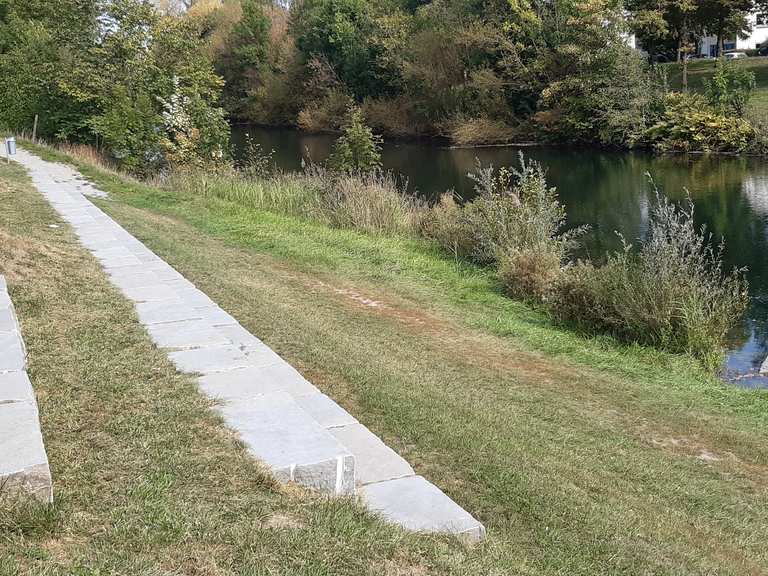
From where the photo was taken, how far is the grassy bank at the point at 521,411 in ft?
13.2

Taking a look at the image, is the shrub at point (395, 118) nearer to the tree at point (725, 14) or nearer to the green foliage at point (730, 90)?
the tree at point (725, 14)

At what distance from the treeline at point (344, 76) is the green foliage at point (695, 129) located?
0.19ft

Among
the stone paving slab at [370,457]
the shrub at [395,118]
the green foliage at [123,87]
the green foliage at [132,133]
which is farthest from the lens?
the shrub at [395,118]

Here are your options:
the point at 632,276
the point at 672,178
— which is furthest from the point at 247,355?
the point at 672,178

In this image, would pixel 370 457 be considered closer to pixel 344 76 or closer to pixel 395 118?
pixel 395 118

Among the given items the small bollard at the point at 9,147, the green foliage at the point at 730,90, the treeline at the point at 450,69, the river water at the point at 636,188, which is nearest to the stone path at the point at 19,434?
the river water at the point at 636,188

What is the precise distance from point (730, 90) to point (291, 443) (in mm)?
33524

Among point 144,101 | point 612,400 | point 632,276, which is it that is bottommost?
point 612,400

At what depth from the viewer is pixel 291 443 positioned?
3.74 meters

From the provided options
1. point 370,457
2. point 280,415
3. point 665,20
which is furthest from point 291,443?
point 665,20

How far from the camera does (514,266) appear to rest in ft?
35.2

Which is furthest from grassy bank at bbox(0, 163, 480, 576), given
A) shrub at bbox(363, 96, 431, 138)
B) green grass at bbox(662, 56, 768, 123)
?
shrub at bbox(363, 96, 431, 138)

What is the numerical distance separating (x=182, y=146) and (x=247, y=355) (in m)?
16.2

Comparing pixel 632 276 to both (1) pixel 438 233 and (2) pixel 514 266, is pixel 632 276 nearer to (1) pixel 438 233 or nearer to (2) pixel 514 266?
(2) pixel 514 266
